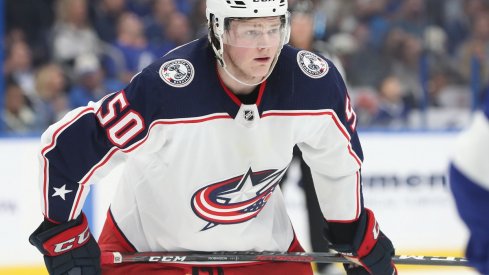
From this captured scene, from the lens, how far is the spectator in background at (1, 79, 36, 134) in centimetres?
477

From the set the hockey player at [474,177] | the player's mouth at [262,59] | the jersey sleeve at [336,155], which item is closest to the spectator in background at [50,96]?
the jersey sleeve at [336,155]

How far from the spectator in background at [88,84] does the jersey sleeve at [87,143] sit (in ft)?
8.58

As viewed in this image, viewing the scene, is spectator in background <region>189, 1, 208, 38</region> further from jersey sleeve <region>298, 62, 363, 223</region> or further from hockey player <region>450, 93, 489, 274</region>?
hockey player <region>450, 93, 489, 274</region>

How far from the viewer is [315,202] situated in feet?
13.0

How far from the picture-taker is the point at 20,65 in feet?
16.5

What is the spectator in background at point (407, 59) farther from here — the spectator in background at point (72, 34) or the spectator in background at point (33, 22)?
the spectator in background at point (33, 22)

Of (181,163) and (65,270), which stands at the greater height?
(181,163)

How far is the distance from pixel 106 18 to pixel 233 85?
10.1 ft

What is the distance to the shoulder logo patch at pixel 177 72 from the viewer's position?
2.23 meters

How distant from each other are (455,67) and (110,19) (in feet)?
6.82

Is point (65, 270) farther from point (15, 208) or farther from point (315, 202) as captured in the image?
point (15, 208)

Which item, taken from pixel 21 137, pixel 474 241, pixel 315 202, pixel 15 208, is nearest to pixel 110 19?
pixel 21 137

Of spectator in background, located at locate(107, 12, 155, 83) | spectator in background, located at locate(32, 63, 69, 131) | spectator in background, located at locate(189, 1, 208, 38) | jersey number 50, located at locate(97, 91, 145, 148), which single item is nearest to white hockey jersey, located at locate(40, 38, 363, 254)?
jersey number 50, located at locate(97, 91, 145, 148)

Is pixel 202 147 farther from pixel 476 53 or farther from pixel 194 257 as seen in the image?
pixel 476 53
